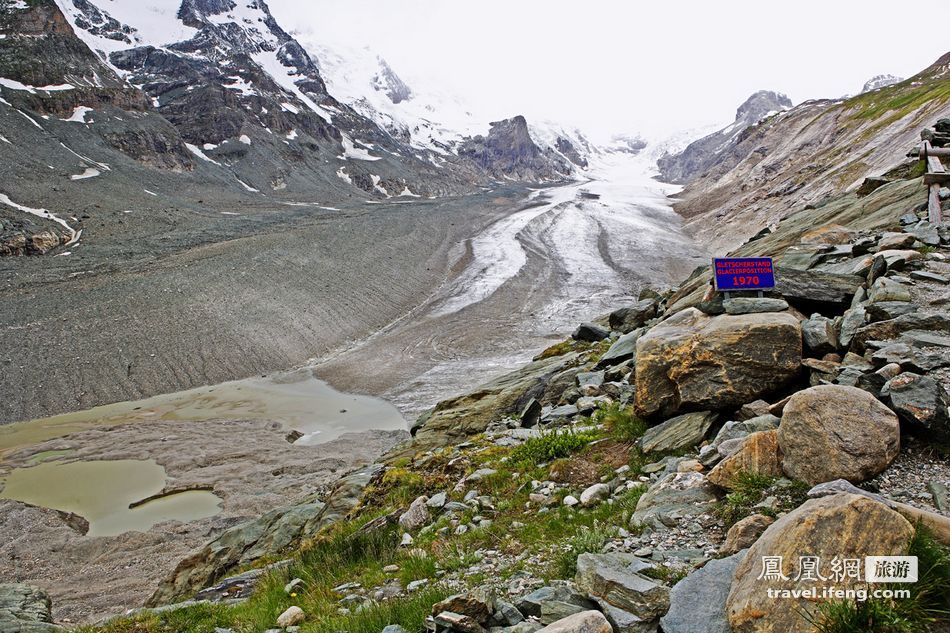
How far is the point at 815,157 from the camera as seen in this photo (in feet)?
234

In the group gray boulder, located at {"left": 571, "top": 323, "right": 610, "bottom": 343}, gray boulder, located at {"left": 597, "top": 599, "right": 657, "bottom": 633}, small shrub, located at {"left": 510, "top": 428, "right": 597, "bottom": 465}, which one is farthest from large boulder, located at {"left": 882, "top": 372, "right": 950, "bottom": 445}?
gray boulder, located at {"left": 571, "top": 323, "right": 610, "bottom": 343}

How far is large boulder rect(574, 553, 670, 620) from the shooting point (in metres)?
3.77

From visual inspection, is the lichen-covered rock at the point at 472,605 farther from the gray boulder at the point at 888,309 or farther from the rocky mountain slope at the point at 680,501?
the gray boulder at the point at 888,309

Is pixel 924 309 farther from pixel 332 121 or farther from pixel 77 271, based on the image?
pixel 332 121

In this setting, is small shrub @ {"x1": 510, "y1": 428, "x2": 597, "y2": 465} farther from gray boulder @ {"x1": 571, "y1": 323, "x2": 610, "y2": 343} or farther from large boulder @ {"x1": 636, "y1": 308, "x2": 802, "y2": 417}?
gray boulder @ {"x1": 571, "y1": 323, "x2": 610, "y2": 343}

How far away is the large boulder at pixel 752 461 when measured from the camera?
507 cm

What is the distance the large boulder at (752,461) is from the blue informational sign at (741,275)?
3.77 m

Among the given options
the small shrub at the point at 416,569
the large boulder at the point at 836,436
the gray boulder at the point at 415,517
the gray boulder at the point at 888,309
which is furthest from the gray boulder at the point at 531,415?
the large boulder at the point at 836,436

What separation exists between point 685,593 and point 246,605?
633 centimetres

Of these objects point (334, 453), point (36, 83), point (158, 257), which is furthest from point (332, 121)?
point (334, 453)

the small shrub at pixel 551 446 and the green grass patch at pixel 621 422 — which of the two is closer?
the green grass patch at pixel 621 422

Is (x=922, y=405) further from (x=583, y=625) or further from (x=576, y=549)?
(x=583, y=625)

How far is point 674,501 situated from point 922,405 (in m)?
2.51

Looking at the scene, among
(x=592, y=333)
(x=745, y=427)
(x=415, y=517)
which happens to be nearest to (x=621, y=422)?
(x=745, y=427)
